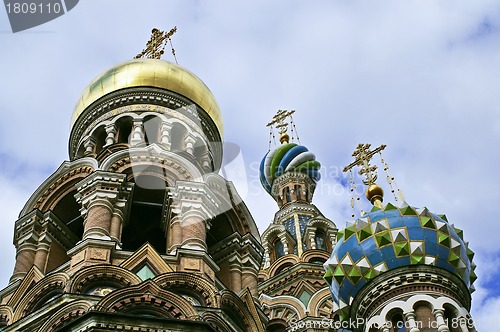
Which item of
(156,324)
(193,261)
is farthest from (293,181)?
(156,324)

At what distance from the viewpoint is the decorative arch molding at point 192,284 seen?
12.0m

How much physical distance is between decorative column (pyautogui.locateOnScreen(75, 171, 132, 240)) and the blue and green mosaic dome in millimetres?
3113

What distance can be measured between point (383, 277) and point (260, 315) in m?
1.73

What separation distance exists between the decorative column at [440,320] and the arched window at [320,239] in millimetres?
7667

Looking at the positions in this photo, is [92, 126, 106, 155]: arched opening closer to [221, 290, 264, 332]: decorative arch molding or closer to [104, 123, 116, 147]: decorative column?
[104, 123, 116, 147]: decorative column

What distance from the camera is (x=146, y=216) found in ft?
49.8

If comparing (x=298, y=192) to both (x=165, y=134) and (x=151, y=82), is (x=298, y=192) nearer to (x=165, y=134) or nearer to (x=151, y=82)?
(x=151, y=82)

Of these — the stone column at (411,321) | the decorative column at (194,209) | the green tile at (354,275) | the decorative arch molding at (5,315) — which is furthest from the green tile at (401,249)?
the decorative arch molding at (5,315)

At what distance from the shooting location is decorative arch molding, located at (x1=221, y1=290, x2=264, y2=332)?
12.4 m

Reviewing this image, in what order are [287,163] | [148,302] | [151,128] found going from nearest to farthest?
[148,302] → [151,128] → [287,163]

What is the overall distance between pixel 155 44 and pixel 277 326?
19.4 ft

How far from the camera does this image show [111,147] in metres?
15.2

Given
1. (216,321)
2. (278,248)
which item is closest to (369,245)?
(216,321)
